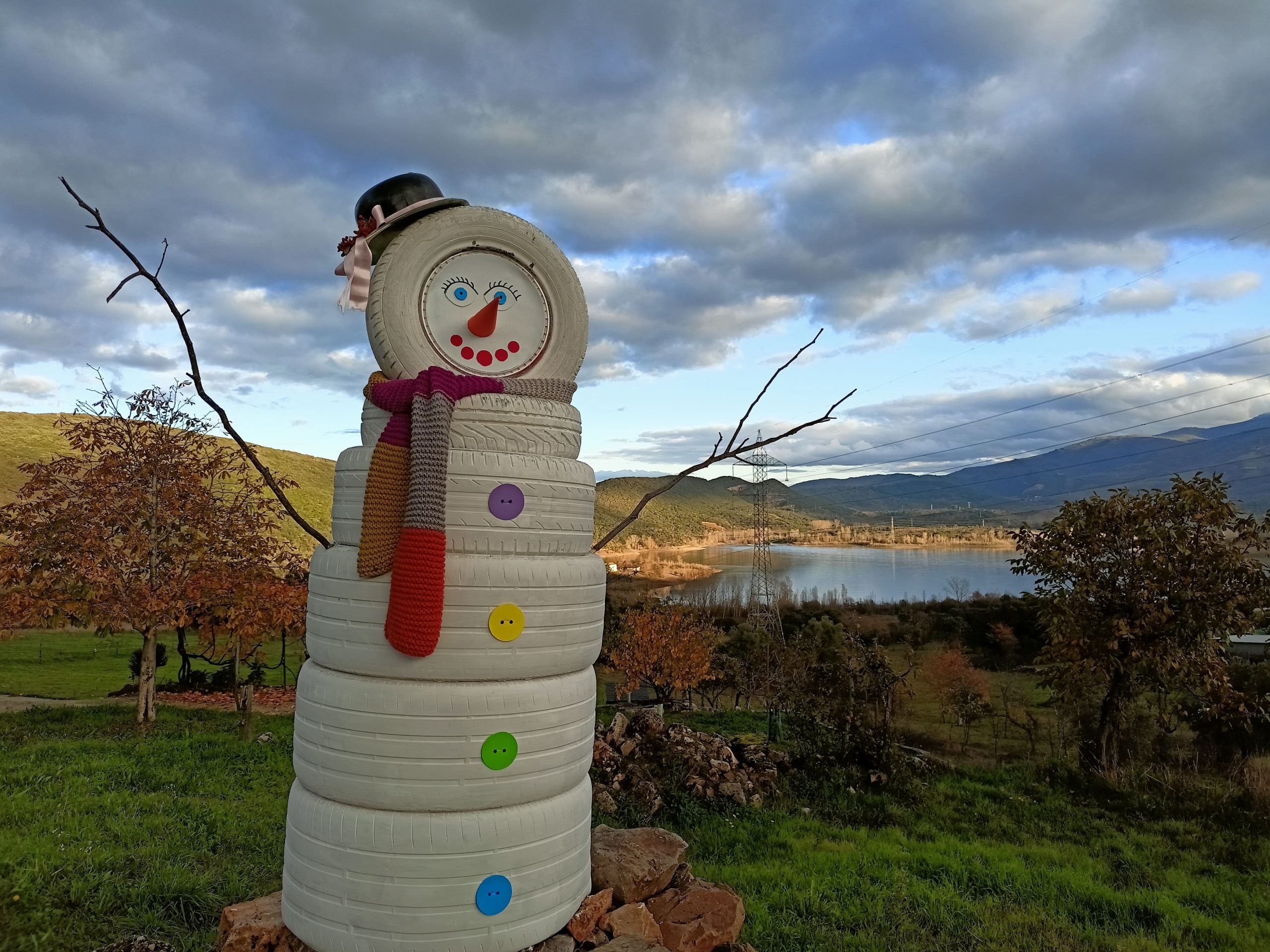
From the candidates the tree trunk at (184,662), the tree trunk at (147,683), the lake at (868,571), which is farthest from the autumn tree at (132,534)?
the lake at (868,571)

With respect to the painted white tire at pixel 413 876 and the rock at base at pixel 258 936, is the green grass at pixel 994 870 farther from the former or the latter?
the rock at base at pixel 258 936

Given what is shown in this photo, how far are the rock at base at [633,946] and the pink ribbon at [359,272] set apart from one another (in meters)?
3.10

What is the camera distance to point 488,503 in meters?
3.11

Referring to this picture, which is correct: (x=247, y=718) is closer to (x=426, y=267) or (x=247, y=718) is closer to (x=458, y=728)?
(x=458, y=728)

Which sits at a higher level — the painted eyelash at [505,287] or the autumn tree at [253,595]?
the painted eyelash at [505,287]

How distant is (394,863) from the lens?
2934 mm

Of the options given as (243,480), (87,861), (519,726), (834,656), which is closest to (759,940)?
(519,726)

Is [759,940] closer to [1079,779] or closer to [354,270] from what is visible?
[354,270]

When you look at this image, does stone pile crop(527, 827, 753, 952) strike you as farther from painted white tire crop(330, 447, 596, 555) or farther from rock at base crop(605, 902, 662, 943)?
painted white tire crop(330, 447, 596, 555)

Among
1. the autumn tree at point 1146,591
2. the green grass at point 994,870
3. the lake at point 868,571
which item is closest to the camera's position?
the green grass at point 994,870

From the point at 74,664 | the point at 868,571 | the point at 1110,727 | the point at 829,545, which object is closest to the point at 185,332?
the point at 1110,727

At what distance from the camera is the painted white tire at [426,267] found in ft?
10.6

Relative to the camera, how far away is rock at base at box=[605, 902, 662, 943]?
3537 mm

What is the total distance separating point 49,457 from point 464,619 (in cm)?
6458
